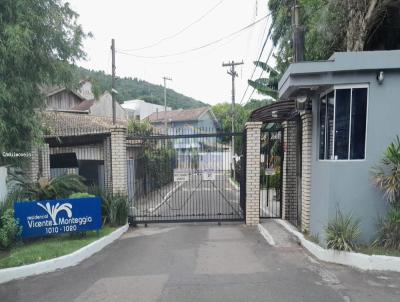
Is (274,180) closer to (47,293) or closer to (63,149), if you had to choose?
(63,149)

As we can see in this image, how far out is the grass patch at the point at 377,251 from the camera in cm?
529

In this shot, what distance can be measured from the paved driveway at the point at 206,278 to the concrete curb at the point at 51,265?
17 centimetres

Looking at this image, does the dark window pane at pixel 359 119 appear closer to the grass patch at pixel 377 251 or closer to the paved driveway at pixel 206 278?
the grass patch at pixel 377 251

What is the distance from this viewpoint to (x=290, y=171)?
853 centimetres

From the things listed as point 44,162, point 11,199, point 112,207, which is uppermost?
point 44,162

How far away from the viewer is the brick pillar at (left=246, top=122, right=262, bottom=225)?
8406mm

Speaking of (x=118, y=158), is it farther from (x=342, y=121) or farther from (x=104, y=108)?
(x=104, y=108)

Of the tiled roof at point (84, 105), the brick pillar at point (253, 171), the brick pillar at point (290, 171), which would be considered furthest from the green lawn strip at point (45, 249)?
the tiled roof at point (84, 105)

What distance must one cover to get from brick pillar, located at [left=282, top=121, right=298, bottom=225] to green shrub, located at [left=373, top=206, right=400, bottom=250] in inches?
114

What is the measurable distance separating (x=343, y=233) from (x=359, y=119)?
211 cm

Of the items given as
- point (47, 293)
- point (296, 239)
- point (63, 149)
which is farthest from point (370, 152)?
point (63, 149)

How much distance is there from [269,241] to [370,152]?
2972 millimetres

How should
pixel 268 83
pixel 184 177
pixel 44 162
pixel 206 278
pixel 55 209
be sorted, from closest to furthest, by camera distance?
pixel 206 278 → pixel 55 209 → pixel 184 177 → pixel 44 162 → pixel 268 83

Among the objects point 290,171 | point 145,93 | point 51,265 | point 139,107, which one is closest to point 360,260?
point 290,171
